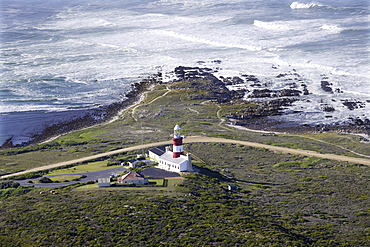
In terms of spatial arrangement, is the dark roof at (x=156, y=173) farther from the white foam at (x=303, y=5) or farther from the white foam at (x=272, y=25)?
the white foam at (x=303, y=5)

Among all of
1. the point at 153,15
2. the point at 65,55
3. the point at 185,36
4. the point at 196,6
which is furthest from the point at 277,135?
the point at 196,6

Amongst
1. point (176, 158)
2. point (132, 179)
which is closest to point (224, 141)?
point (176, 158)

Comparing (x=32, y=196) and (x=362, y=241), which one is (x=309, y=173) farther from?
(x=32, y=196)

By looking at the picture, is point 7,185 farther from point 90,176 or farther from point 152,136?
point 152,136

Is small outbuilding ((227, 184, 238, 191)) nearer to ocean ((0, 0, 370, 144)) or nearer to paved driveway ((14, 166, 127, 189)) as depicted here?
paved driveway ((14, 166, 127, 189))

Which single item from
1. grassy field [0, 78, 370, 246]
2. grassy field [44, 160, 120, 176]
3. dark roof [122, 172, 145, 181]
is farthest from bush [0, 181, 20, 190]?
dark roof [122, 172, 145, 181]

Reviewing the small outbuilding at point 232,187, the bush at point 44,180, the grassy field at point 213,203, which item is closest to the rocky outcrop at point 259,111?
the grassy field at point 213,203
